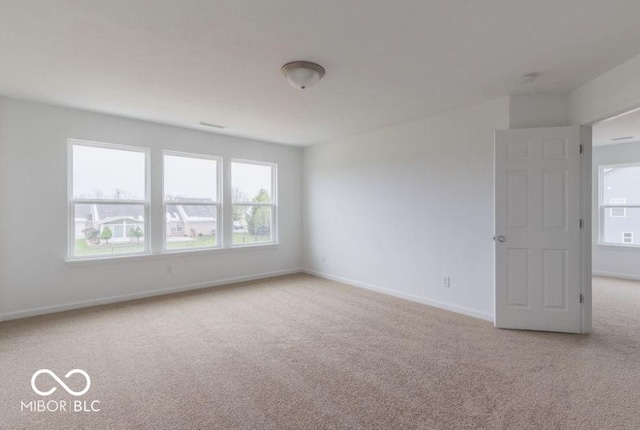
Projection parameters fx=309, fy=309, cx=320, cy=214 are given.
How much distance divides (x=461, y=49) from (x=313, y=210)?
156 inches

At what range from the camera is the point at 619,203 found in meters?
5.70

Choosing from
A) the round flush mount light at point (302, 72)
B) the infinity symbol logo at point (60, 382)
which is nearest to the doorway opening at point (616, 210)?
the round flush mount light at point (302, 72)

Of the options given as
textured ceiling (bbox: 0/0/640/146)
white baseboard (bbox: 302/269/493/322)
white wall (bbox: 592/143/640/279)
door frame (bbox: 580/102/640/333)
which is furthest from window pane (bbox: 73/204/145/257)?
white wall (bbox: 592/143/640/279)

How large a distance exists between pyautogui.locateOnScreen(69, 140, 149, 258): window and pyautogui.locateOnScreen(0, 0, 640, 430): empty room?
0.09 feet

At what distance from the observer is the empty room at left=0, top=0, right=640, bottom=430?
201 cm

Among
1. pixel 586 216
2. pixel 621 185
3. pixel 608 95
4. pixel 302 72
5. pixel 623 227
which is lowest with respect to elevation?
pixel 623 227

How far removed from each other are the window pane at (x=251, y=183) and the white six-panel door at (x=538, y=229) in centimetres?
382

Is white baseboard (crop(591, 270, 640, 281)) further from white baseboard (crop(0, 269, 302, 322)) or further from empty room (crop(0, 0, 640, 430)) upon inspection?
white baseboard (crop(0, 269, 302, 322))

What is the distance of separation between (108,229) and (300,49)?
3565mm

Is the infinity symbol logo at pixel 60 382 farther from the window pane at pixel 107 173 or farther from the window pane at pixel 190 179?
the window pane at pixel 190 179

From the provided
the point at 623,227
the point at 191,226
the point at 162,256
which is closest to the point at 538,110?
the point at 623,227

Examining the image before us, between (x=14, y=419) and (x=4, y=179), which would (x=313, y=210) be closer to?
(x=4, y=179)

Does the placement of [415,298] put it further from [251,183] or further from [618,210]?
[618,210]

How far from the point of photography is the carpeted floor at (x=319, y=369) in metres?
1.88
